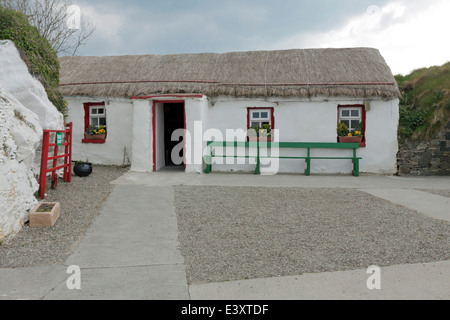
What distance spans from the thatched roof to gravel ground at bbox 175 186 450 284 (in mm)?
5267

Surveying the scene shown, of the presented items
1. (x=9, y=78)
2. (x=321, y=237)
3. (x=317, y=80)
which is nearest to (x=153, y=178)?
(x=9, y=78)

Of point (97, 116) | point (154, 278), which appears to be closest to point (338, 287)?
point (154, 278)

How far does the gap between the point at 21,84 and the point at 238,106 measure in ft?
22.5

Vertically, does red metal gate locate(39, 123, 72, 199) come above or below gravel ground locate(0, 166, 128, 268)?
above

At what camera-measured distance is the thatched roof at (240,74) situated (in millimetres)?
11641

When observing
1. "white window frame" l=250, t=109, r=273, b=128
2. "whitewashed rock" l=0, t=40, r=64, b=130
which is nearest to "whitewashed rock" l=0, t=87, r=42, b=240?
"whitewashed rock" l=0, t=40, r=64, b=130

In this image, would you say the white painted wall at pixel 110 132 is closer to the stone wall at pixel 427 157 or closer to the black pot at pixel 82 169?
the black pot at pixel 82 169

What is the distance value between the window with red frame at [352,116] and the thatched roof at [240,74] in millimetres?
550

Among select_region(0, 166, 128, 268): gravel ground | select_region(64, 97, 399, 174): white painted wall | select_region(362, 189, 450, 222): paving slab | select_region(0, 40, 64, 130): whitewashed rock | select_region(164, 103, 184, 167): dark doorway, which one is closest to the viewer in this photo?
select_region(0, 166, 128, 268): gravel ground

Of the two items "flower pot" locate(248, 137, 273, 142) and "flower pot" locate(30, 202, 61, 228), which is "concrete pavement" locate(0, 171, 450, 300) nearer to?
"flower pot" locate(30, 202, 61, 228)

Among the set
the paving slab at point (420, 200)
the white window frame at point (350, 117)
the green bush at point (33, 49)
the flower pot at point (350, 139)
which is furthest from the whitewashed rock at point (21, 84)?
the white window frame at point (350, 117)

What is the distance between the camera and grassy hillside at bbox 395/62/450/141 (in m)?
11.4

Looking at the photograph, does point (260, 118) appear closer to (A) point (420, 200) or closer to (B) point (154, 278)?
(A) point (420, 200)
